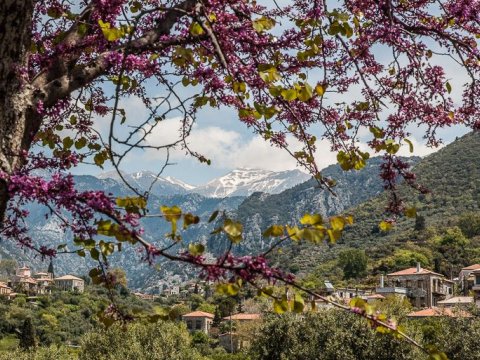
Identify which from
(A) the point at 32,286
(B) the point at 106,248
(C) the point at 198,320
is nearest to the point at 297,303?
(B) the point at 106,248

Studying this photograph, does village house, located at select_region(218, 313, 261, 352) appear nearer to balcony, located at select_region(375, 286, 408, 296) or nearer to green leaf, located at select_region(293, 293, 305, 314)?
balcony, located at select_region(375, 286, 408, 296)

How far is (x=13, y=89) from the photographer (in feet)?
10.9

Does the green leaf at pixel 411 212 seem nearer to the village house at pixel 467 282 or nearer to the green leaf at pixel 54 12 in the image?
the green leaf at pixel 54 12

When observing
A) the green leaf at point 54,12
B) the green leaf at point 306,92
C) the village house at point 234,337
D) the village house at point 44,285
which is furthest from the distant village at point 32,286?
the green leaf at point 306,92

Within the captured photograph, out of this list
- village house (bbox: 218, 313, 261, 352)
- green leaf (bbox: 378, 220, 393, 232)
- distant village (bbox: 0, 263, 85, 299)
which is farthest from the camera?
distant village (bbox: 0, 263, 85, 299)

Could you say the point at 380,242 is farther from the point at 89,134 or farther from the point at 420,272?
the point at 89,134

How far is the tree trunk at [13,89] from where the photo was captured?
3.10 meters

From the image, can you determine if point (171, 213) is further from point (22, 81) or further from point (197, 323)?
point (197, 323)

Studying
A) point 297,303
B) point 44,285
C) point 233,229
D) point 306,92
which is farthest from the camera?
point 44,285

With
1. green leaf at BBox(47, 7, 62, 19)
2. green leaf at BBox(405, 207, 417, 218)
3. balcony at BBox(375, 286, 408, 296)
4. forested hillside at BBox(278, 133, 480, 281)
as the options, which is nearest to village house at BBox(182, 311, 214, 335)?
forested hillside at BBox(278, 133, 480, 281)

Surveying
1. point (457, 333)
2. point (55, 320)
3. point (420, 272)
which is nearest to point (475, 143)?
point (420, 272)

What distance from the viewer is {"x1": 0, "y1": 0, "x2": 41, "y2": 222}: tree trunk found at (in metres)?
3.10

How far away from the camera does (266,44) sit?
418 cm

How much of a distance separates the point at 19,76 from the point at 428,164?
641 ft
